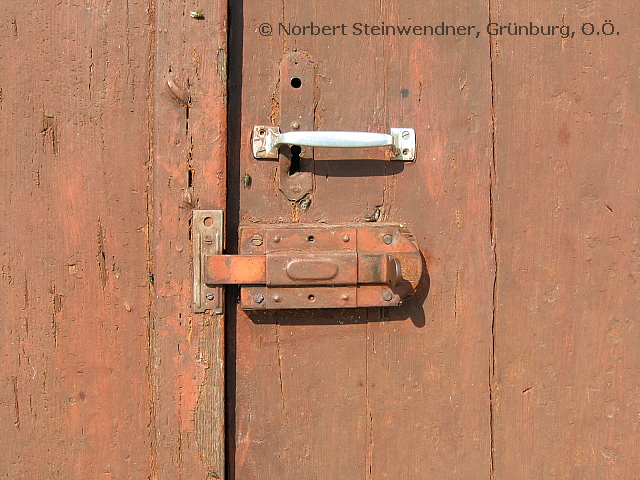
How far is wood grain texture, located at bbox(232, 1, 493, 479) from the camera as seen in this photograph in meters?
0.76

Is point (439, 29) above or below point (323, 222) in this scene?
above

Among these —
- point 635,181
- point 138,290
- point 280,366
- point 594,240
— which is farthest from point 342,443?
point 635,181

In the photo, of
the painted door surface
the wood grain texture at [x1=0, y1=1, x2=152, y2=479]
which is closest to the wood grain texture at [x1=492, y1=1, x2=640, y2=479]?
the painted door surface

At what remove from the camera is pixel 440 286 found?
2.53 feet

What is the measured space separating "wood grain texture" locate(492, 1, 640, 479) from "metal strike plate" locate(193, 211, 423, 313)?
197mm

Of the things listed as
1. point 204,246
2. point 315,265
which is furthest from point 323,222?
point 204,246

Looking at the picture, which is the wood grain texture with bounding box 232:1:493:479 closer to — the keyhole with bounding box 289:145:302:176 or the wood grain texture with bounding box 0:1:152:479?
the keyhole with bounding box 289:145:302:176

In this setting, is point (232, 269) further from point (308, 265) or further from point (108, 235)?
point (108, 235)

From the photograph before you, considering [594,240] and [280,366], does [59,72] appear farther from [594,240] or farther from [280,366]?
[594,240]

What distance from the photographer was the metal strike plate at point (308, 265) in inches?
27.2

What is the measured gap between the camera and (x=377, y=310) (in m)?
0.77

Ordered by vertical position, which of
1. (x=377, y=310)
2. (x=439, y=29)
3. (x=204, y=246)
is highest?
(x=439, y=29)

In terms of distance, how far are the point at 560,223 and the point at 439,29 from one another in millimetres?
381

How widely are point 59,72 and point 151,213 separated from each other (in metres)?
0.26
